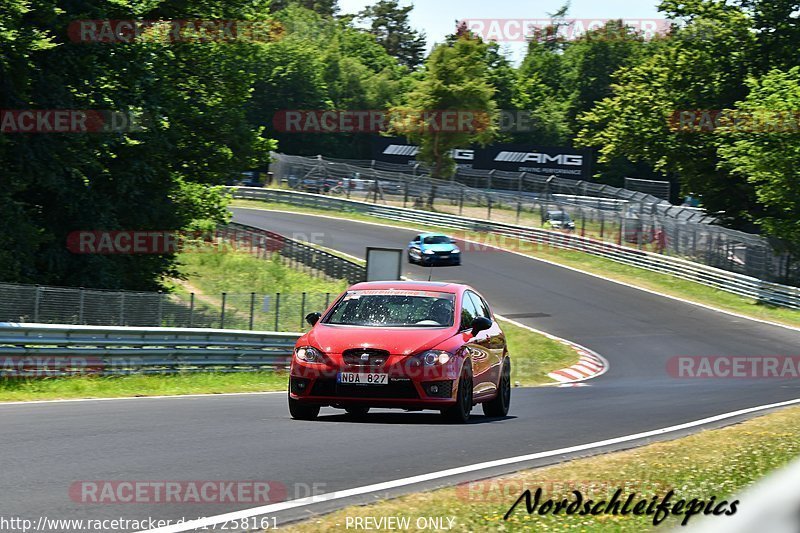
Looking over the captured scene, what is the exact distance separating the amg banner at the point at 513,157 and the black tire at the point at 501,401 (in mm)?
71218

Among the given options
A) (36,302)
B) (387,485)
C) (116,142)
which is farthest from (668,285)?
(387,485)

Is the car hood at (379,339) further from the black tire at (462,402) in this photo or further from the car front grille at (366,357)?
the black tire at (462,402)

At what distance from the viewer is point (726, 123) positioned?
5075cm

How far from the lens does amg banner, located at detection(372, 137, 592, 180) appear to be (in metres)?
85.1

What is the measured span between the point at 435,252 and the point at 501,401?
37313 millimetres

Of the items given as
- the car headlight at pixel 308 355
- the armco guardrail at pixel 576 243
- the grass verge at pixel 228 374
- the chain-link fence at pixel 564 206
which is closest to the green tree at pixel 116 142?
the armco guardrail at pixel 576 243

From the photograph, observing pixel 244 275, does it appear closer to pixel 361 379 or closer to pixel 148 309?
pixel 148 309

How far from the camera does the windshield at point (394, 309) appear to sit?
1231 cm

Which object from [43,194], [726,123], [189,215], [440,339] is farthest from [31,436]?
[726,123]

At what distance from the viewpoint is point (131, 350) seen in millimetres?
19984

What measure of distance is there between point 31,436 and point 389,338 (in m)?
3.63

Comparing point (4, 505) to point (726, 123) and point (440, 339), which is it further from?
point (726, 123)

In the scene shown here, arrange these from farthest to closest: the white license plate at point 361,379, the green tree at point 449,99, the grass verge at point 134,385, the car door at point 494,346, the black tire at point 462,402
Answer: the green tree at point 449,99, the grass verge at point 134,385, the car door at point 494,346, the black tire at point 462,402, the white license plate at point 361,379

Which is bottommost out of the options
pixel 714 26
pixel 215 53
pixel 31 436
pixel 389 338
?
pixel 31 436
